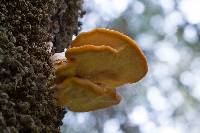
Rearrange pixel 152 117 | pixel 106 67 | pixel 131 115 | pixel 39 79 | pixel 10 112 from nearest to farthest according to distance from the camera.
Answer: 1. pixel 10 112
2. pixel 39 79
3. pixel 106 67
4. pixel 131 115
5. pixel 152 117

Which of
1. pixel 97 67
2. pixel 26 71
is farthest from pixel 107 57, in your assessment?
pixel 26 71

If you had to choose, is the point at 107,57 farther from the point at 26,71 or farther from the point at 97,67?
the point at 26,71

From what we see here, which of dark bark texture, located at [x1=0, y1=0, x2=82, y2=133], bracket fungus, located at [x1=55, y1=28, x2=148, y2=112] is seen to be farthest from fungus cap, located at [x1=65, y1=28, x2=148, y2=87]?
dark bark texture, located at [x1=0, y1=0, x2=82, y2=133]

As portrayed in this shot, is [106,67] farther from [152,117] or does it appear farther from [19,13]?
[152,117]

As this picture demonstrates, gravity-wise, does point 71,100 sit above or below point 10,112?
above

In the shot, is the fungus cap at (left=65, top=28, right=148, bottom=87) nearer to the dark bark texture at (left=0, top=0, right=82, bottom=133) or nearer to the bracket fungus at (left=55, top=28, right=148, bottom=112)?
the bracket fungus at (left=55, top=28, right=148, bottom=112)

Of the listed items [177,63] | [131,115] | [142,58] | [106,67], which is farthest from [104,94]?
[177,63]

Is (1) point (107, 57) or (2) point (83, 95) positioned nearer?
(1) point (107, 57)
